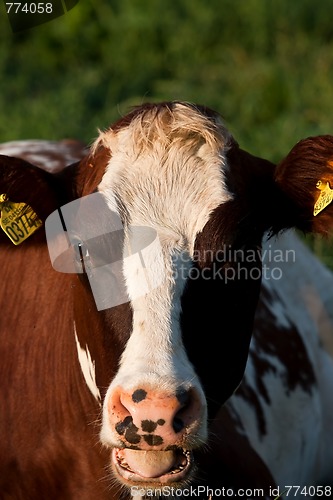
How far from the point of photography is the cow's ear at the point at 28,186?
3842 mm

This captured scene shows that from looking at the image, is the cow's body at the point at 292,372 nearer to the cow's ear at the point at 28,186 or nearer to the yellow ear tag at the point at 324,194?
the yellow ear tag at the point at 324,194

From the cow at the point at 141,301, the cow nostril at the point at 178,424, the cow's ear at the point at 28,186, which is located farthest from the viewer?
the cow's ear at the point at 28,186

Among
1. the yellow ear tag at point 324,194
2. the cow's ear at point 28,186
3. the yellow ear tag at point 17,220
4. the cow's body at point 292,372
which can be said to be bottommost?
the cow's body at point 292,372

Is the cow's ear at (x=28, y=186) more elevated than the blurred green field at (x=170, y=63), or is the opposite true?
the cow's ear at (x=28, y=186)

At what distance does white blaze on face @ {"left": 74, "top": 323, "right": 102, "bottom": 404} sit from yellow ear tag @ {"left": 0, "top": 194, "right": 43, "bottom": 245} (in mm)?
394

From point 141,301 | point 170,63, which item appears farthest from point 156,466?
point 170,63

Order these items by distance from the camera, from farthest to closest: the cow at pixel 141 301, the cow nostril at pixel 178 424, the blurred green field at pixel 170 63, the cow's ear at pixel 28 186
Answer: the blurred green field at pixel 170 63
the cow's ear at pixel 28 186
the cow at pixel 141 301
the cow nostril at pixel 178 424

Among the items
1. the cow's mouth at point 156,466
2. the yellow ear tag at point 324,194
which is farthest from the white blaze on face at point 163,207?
the yellow ear tag at point 324,194

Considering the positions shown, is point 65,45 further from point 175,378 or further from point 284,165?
point 175,378

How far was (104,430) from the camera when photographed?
11.4 feet

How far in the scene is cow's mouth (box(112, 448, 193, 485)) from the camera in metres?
3.47

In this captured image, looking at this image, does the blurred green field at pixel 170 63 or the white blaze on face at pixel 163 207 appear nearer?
the white blaze on face at pixel 163 207

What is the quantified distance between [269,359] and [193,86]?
171 inches

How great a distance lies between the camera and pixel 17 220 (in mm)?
3912
